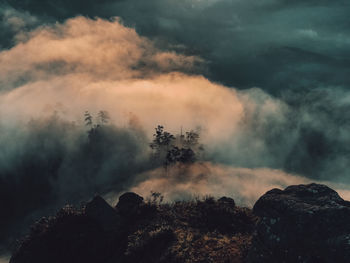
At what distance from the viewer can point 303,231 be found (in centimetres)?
2000

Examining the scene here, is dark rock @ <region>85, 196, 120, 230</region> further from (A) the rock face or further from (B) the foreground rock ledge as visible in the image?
(A) the rock face

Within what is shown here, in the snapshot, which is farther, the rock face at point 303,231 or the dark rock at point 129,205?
the dark rock at point 129,205

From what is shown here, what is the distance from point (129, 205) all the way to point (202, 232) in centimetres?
793

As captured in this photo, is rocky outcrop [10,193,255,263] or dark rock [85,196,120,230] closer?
rocky outcrop [10,193,255,263]

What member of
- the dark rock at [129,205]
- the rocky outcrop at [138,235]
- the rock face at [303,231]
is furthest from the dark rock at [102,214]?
the rock face at [303,231]

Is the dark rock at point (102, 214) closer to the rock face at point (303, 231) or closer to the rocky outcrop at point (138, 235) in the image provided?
the rocky outcrop at point (138, 235)

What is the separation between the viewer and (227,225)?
28.9 meters

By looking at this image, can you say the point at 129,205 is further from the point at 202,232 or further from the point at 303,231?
the point at 303,231

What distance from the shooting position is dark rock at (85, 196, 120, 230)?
2814 cm

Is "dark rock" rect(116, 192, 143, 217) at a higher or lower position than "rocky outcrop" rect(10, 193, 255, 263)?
higher

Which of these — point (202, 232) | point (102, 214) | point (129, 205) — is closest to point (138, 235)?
point (102, 214)

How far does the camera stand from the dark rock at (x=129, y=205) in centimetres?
3009

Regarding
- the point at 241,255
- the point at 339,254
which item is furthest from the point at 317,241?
the point at 241,255

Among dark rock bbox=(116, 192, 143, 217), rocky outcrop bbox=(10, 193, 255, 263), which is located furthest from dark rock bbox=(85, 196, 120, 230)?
dark rock bbox=(116, 192, 143, 217)
